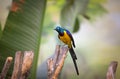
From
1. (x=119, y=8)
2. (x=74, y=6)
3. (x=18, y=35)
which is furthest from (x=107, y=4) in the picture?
(x=18, y=35)

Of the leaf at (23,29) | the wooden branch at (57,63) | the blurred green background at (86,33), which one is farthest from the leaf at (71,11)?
the wooden branch at (57,63)

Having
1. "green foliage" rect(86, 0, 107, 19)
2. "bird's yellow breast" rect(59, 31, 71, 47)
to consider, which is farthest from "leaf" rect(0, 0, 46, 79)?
"green foliage" rect(86, 0, 107, 19)

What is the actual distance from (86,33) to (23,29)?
0.41m

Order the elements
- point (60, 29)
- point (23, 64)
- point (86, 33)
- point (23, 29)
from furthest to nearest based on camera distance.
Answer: point (86, 33), point (23, 29), point (60, 29), point (23, 64)

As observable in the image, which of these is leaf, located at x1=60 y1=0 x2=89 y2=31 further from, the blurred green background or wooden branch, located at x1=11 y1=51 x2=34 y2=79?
wooden branch, located at x1=11 y1=51 x2=34 y2=79

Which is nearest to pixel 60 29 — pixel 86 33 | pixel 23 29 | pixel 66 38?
pixel 66 38

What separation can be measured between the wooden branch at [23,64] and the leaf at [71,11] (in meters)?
0.68

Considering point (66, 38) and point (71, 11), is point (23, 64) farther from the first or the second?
point (71, 11)

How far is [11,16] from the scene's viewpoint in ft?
4.50

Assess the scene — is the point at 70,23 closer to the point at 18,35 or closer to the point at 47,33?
the point at 47,33

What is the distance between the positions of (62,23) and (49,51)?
19 cm

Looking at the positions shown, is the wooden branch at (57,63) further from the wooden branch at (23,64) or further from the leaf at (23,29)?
the leaf at (23,29)

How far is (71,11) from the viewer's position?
65.0 inches

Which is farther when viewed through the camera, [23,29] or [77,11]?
[77,11]
